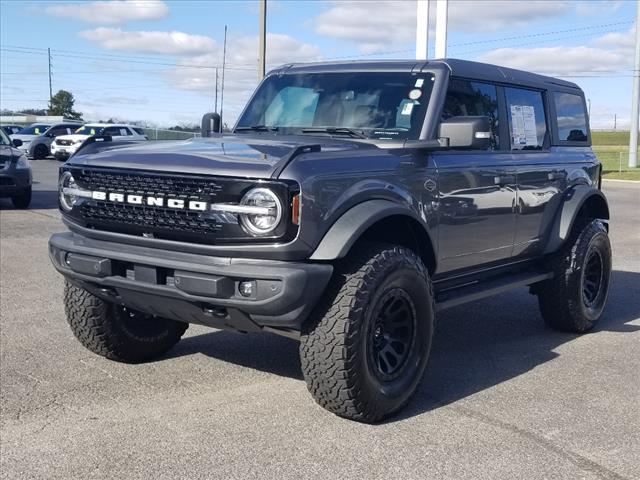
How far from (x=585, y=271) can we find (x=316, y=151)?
336cm

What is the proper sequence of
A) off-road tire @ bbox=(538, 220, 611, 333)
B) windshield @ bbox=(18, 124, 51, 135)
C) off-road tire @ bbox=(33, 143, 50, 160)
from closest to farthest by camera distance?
off-road tire @ bbox=(538, 220, 611, 333) → off-road tire @ bbox=(33, 143, 50, 160) → windshield @ bbox=(18, 124, 51, 135)

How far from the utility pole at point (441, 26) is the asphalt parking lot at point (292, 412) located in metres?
13.4

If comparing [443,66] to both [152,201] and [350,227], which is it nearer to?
[350,227]

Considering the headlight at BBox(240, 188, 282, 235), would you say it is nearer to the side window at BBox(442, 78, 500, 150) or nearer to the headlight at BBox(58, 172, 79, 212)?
the headlight at BBox(58, 172, 79, 212)

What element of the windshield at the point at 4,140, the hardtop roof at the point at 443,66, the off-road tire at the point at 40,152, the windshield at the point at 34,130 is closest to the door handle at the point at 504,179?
the hardtop roof at the point at 443,66

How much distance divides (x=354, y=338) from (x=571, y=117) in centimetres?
398

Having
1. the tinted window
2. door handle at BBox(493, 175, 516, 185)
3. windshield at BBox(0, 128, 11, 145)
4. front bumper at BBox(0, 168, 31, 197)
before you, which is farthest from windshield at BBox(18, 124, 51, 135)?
door handle at BBox(493, 175, 516, 185)


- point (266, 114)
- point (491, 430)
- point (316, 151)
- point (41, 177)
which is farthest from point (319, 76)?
point (41, 177)

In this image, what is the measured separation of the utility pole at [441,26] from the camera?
19.1 metres

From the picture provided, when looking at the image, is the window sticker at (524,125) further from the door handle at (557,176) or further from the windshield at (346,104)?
the windshield at (346,104)

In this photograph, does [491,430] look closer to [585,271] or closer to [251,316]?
[251,316]

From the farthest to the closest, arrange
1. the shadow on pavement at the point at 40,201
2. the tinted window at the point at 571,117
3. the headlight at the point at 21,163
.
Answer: the shadow on pavement at the point at 40,201, the headlight at the point at 21,163, the tinted window at the point at 571,117

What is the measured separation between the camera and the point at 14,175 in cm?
1483

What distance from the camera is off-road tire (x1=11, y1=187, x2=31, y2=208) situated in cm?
1508
